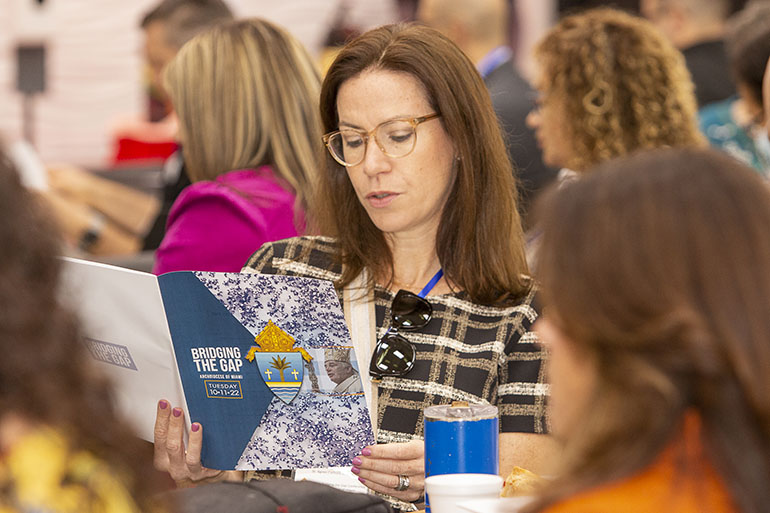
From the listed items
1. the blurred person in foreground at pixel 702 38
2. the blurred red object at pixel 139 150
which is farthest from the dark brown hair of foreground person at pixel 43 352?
the blurred red object at pixel 139 150

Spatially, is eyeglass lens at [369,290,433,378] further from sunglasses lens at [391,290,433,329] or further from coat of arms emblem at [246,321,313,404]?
coat of arms emblem at [246,321,313,404]

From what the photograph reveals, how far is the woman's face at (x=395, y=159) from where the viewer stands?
2023mm

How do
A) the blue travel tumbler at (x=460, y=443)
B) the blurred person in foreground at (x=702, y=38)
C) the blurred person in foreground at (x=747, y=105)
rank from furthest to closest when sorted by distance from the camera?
1. the blurred person in foreground at (x=702, y=38)
2. the blurred person in foreground at (x=747, y=105)
3. the blue travel tumbler at (x=460, y=443)

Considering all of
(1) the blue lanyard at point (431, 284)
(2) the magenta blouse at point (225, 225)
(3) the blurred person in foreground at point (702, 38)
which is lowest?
(1) the blue lanyard at point (431, 284)

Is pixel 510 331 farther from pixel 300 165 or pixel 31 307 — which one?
pixel 31 307

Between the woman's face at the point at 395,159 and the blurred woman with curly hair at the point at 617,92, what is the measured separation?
1.19 m

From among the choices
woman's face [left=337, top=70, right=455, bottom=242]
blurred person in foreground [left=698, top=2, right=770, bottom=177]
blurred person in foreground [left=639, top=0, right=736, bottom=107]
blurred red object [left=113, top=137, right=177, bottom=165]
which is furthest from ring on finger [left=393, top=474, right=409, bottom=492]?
blurred red object [left=113, top=137, right=177, bottom=165]

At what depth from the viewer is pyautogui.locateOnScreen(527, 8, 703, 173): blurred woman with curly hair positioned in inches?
123

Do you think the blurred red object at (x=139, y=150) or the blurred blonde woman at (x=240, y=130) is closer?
the blurred blonde woman at (x=240, y=130)

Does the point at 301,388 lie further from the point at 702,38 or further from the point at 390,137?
the point at 702,38

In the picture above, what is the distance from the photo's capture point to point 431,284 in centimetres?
208

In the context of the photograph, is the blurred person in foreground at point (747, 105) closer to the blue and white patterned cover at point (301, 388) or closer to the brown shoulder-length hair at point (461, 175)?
the brown shoulder-length hair at point (461, 175)

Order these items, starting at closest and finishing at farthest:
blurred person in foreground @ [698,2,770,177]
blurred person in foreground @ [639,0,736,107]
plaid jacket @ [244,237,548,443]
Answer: plaid jacket @ [244,237,548,443] → blurred person in foreground @ [698,2,770,177] → blurred person in foreground @ [639,0,736,107]

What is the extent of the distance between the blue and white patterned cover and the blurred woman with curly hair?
1.61 m
